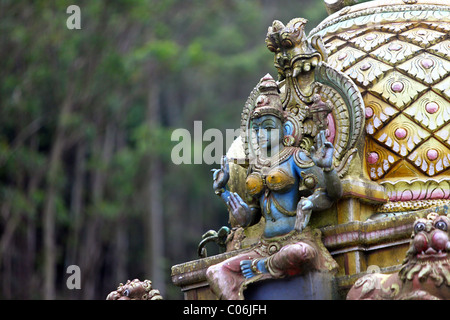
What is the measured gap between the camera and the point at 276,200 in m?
5.37

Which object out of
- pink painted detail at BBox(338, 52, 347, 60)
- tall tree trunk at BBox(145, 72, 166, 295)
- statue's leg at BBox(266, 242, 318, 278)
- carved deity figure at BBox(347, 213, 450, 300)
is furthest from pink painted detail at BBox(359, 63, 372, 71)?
tall tree trunk at BBox(145, 72, 166, 295)

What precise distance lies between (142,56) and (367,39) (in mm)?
15996

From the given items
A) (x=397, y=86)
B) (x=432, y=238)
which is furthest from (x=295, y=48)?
(x=432, y=238)

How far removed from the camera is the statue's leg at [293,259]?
499 centimetres

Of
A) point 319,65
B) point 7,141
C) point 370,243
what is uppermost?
point 7,141

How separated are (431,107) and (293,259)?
150 cm

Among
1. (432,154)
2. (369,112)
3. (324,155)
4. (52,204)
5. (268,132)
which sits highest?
(52,204)

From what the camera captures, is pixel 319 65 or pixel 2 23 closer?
pixel 319 65

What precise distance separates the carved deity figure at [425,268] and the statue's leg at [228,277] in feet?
2.89

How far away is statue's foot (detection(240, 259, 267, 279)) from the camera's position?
5.19 meters

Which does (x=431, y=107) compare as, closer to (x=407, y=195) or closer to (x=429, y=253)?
(x=407, y=195)
